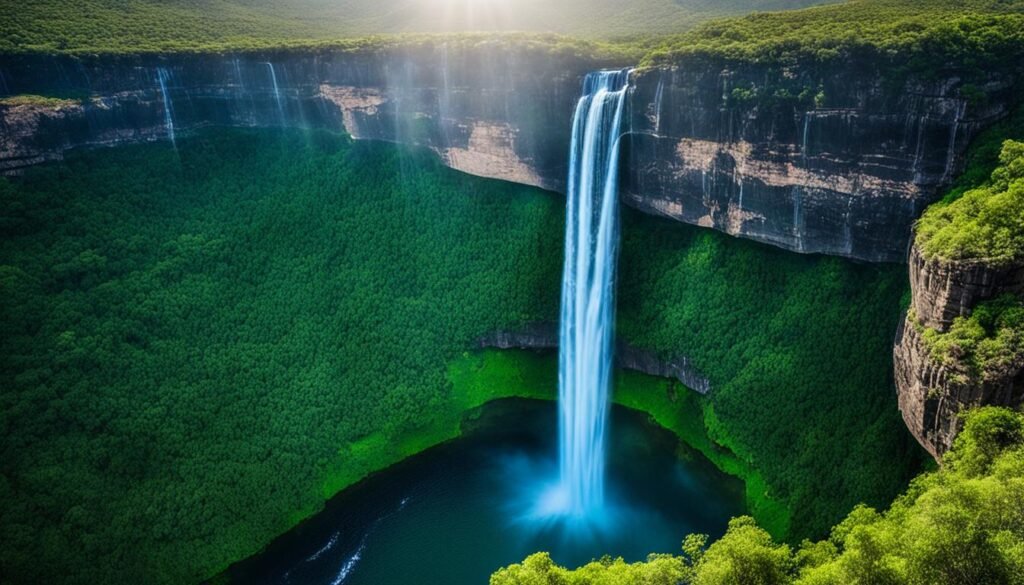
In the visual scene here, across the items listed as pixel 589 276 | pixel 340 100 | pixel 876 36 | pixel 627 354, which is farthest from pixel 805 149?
pixel 340 100

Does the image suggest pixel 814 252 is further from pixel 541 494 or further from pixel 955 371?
pixel 541 494

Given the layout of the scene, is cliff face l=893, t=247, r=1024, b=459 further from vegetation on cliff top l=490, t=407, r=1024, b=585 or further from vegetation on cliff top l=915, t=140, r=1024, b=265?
vegetation on cliff top l=490, t=407, r=1024, b=585

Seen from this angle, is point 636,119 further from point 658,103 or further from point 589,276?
point 589,276

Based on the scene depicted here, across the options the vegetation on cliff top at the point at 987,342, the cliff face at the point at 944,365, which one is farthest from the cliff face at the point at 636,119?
the vegetation on cliff top at the point at 987,342

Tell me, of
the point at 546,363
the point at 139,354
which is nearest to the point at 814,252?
the point at 546,363

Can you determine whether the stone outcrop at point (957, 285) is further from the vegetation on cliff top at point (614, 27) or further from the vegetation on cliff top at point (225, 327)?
the vegetation on cliff top at point (225, 327)

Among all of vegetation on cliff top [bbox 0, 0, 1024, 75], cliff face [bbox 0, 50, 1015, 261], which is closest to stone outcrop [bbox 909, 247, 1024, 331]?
cliff face [bbox 0, 50, 1015, 261]
